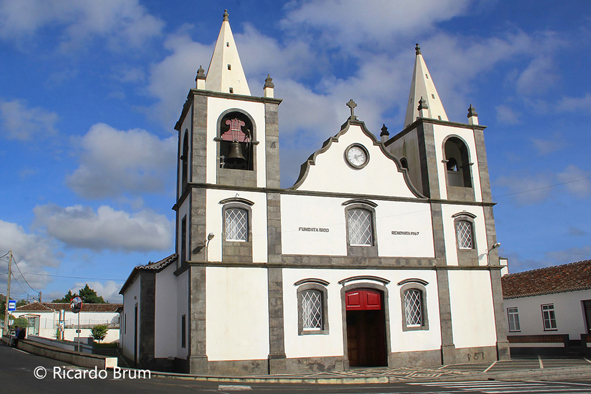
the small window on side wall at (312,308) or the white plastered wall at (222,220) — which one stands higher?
the white plastered wall at (222,220)

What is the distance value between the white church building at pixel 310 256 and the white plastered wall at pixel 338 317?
0.15 ft

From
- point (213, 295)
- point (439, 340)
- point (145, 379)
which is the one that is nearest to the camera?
point (145, 379)

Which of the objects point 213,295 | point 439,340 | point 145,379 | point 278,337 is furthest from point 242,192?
point 439,340

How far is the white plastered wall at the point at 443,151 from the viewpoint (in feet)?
75.4

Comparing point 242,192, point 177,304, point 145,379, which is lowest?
point 145,379

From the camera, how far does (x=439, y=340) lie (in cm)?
2088

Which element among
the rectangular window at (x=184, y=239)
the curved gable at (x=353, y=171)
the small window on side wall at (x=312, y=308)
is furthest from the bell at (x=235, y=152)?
the small window on side wall at (x=312, y=308)

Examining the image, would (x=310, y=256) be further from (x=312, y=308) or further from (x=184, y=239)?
(x=184, y=239)

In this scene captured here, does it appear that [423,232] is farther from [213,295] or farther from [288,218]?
[213,295]

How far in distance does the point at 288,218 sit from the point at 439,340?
26.4 feet

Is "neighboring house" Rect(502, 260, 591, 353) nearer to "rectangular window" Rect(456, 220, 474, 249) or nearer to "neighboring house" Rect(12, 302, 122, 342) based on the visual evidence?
"rectangular window" Rect(456, 220, 474, 249)

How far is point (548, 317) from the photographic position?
26.7 meters

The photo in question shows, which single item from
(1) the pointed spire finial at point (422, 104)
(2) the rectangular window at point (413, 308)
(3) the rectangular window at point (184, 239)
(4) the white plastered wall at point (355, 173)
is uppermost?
(1) the pointed spire finial at point (422, 104)

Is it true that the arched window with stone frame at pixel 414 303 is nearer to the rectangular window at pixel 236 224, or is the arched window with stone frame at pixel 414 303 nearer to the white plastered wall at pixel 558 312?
the rectangular window at pixel 236 224
